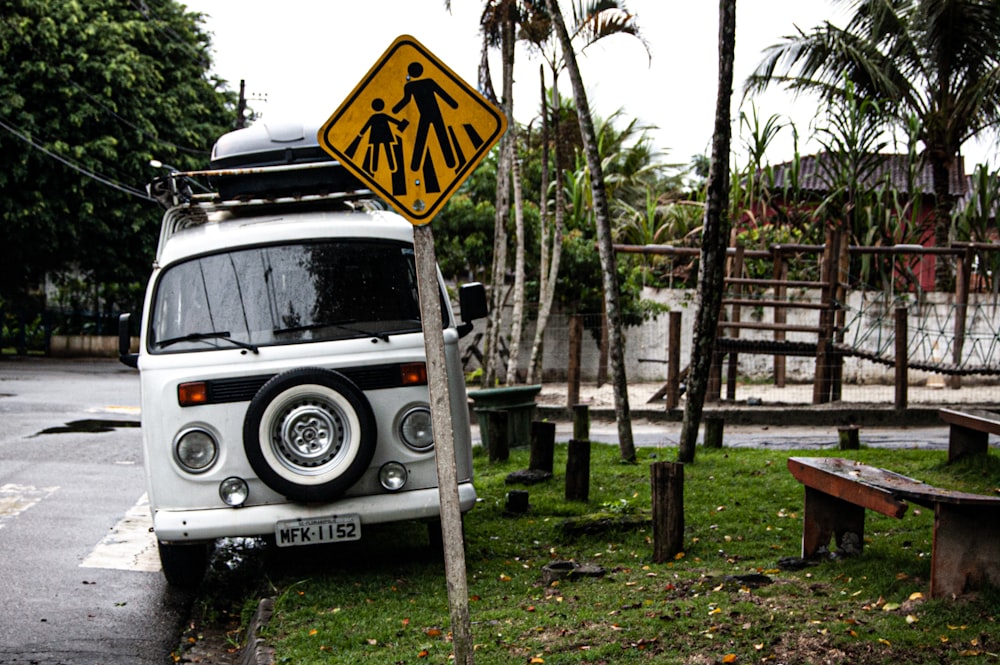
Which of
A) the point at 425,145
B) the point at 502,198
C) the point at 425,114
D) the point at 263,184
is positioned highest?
the point at 502,198

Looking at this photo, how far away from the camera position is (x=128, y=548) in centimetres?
855

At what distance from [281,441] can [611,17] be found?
361 inches

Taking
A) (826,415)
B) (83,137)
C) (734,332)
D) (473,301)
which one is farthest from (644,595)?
(83,137)

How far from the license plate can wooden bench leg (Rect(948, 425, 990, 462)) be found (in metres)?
5.36

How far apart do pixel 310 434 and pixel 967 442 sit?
5.69m

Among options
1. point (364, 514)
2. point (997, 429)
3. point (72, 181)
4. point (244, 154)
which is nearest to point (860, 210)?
point (997, 429)

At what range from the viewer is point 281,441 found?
6605 mm

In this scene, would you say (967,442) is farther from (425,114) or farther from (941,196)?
(941,196)

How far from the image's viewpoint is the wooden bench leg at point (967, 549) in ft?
16.7

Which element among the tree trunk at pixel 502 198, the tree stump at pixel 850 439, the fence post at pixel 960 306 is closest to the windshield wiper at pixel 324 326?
the tree stump at pixel 850 439

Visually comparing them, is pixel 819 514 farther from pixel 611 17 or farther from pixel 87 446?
pixel 87 446

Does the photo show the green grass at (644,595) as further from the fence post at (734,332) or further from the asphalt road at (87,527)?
the fence post at (734,332)

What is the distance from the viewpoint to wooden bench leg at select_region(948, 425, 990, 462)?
29.8ft

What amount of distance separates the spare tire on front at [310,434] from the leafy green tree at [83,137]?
25654 mm
